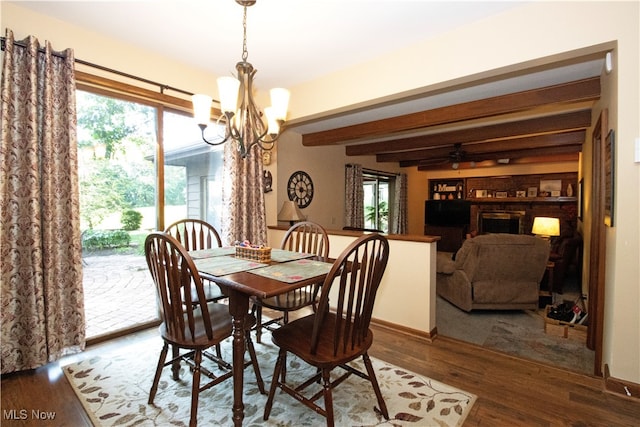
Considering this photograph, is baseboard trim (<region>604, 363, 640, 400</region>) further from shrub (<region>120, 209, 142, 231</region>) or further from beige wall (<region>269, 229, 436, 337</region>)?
shrub (<region>120, 209, 142, 231</region>)

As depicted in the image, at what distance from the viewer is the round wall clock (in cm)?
461

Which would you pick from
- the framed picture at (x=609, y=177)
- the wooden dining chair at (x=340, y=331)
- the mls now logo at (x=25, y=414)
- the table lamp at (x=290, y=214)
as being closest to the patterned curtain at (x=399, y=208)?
the table lamp at (x=290, y=214)

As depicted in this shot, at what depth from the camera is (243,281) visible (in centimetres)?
153

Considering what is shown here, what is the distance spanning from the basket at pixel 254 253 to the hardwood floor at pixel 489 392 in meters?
1.21

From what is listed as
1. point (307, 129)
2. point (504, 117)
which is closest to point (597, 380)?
point (504, 117)

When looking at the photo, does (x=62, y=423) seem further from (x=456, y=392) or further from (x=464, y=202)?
(x=464, y=202)

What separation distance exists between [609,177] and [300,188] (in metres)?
3.60

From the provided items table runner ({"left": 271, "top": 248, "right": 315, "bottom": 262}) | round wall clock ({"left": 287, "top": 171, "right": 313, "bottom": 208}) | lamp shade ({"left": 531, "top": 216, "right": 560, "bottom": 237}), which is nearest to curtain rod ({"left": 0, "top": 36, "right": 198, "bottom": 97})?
table runner ({"left": 271, "top": 248, "right": 315, "bottom": 262})

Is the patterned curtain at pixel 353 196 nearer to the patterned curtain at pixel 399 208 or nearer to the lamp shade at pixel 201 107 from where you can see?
the patterned curtain at pixel 399 208

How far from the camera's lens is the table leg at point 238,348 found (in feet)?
4.97

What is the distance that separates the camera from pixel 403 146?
522 cm

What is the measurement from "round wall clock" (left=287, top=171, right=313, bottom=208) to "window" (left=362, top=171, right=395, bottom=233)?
7.59 feet

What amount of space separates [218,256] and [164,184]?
4.07ft

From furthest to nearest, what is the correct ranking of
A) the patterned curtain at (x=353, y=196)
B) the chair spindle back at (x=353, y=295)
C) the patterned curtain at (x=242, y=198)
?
the patterned curtain at (x=353, y=196)
the patterned curtain at (x=242, y=198)
the chair spindle back at (x=353, y=295)
